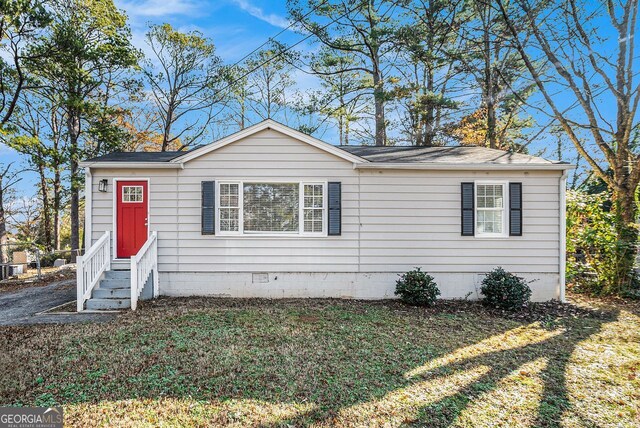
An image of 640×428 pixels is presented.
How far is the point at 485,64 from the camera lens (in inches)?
504

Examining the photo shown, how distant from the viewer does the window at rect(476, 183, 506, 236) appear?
268 inches

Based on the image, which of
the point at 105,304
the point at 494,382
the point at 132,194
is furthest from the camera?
the point at 132,194

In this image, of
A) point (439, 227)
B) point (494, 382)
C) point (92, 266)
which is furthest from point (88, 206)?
point (494, 382)

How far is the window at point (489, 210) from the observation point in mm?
6804

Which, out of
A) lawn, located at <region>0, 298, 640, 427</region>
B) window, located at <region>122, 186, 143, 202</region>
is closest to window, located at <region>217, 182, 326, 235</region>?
window, located at <region>122, 186, 143, 202</region>

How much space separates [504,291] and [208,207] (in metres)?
6.46

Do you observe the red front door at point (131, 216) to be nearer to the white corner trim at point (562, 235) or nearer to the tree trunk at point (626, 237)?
the white corner trim at point (562, 235)

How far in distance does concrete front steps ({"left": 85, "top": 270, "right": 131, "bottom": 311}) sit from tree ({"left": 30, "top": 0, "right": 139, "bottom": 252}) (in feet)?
26.8

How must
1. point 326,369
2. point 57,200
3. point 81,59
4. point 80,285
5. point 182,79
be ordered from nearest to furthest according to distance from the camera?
point 326,369, point 80,285, point 81,59, point 57,200, point 182,79

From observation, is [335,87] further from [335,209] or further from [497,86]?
[335,209]

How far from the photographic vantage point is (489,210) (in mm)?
6824

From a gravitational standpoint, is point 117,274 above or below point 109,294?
above

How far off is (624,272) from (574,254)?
0.99 m

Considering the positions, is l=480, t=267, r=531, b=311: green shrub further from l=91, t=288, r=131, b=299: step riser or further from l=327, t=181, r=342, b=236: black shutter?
l=91, t=288, r=131, b=299: step riser
